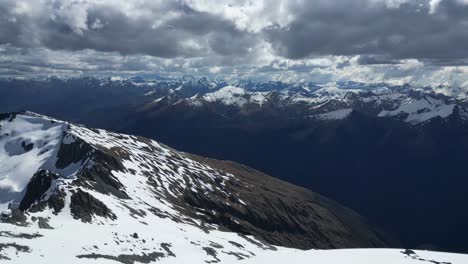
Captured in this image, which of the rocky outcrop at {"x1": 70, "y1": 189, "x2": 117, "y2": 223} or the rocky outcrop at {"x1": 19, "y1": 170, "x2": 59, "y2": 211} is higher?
the rocky outcrop at {"x1": 70, "y1": 189, "x2": 117, "y2": 223}

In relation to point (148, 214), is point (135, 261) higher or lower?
higher

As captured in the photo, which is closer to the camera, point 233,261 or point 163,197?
point 233,261

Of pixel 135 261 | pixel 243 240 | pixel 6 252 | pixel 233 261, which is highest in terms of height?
pixel 6 252

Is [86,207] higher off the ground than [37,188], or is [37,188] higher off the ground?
[86,207]

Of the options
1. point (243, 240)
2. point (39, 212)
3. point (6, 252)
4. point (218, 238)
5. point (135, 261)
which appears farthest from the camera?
point (243, 240)

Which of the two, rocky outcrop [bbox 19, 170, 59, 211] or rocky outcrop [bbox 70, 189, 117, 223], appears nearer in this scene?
rocky outcrop [bbox 70, 189, 117, 223]

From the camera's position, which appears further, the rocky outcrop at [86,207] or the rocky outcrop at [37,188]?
the rocky outcrop at [37,188]

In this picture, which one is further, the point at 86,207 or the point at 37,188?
the point at 37,188

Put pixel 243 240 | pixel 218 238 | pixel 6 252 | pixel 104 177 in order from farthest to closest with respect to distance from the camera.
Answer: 1. pixel 104 177
2. pixel 243 240
3. pixel 218 238
4. pixel 6 252

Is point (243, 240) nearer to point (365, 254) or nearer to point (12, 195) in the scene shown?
point (365, 254)

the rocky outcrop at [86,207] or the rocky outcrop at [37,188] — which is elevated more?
the rocky outcrop at [86,207]

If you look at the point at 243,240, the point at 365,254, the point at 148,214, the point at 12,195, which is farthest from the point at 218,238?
the point at 12,195
